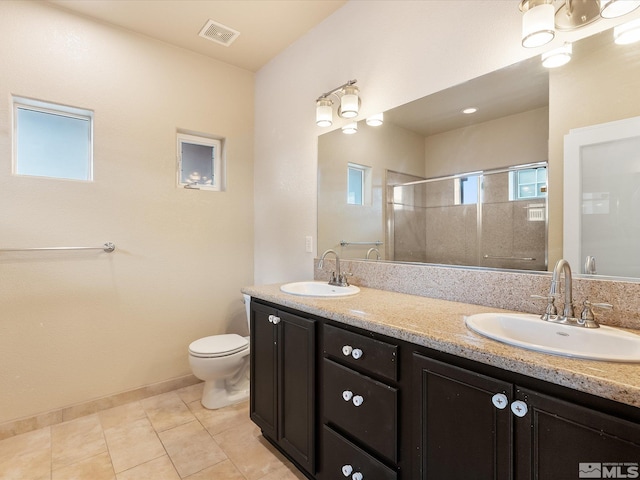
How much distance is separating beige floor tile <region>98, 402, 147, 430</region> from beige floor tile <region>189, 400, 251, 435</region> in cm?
34

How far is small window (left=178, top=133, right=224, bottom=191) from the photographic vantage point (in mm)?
2652

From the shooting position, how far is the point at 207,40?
2.44 metres

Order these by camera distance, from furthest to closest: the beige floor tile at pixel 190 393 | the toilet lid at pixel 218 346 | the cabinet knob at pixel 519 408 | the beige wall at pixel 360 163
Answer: the beige floor tile at pixel 190 393 → the toilet lid at pixel 218 346 → the beige wall at pixel 360 163 → the cabinet knob at pixel 519 408

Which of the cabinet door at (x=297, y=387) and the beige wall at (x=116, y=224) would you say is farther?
the beige wall at (x=116, y=224)

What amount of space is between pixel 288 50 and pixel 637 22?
212 centimetres

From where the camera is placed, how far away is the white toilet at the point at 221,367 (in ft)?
7.02

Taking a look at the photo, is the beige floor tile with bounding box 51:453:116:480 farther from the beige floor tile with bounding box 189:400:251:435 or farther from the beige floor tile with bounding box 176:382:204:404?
the beige floor tile with bounding box 176:382:204:404

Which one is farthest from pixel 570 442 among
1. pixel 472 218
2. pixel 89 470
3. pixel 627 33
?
pixel 89 470

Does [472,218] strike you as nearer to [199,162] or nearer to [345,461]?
[345,461]

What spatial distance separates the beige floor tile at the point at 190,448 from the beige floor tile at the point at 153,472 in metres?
0.03

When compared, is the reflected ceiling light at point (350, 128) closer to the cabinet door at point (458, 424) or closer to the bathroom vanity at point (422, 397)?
the bathroom vanity at point (422, 397)

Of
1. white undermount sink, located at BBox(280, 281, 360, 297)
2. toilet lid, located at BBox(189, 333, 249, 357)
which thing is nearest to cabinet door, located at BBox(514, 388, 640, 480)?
white undermount sink, located at BBox(280, 281, 360, 297)

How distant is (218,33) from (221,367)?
2405 millimetres

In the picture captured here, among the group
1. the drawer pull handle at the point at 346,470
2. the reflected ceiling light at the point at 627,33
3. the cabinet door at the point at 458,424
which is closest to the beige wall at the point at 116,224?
the drawer pull handle at the point at 346,470
